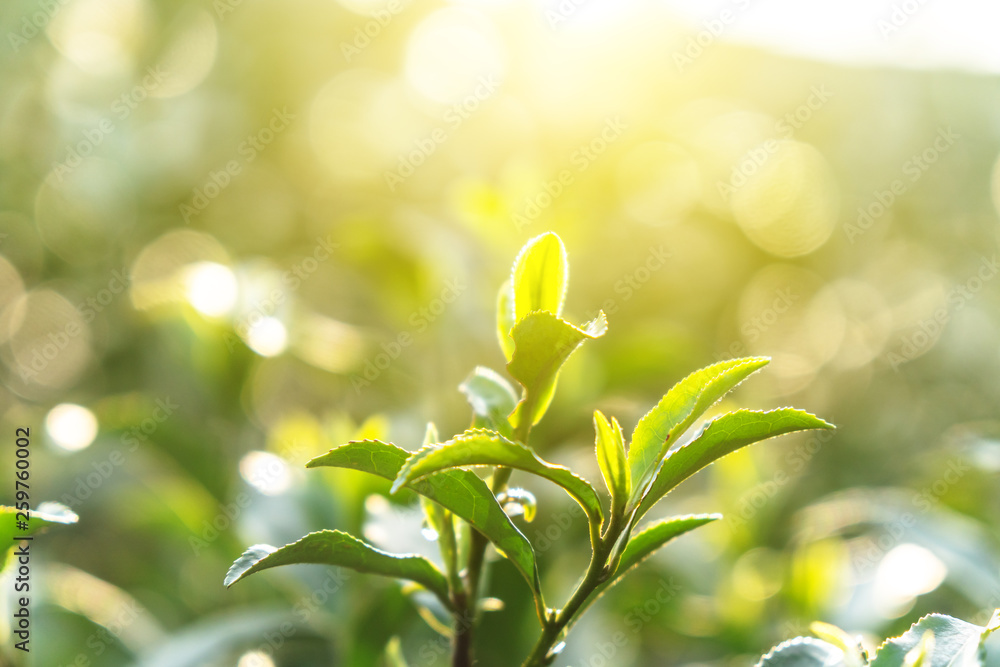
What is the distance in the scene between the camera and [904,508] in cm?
121

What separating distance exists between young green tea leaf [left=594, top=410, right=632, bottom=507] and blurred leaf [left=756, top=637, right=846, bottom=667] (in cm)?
15

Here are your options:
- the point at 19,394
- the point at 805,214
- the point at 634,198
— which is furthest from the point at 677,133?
the point at 19,394

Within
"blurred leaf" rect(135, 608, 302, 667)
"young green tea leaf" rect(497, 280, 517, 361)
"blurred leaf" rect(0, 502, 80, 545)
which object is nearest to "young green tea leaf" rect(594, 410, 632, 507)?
"young green tea leaf" rect(497, 280, 517, 361)

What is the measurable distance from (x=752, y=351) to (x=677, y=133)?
2.42 ft

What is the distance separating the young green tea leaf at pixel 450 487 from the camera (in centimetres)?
48

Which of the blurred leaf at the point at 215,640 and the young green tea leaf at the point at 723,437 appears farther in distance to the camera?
the blurred leaf at the point at 215,640

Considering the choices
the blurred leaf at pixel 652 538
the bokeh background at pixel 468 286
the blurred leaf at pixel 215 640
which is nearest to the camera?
the blurred leaf at pixel 652 538

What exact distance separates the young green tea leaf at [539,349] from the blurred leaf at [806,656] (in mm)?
237

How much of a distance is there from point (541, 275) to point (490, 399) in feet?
0.35

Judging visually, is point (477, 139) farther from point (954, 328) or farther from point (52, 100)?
point (954, 328)

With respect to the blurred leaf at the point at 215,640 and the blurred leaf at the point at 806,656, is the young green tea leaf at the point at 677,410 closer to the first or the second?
the blurred leaf at the point at 806,656

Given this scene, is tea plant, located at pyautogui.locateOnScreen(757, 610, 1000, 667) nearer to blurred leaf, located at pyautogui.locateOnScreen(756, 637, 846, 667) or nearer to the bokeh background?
blurred leaf, located at pyautogui.locateOnScreen(756, 637, 846, 667)

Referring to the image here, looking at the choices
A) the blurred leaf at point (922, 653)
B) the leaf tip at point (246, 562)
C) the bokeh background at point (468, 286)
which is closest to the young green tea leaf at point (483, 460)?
the leaf tip at point (246, 562)

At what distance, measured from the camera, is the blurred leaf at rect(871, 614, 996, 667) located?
1.55 feet
